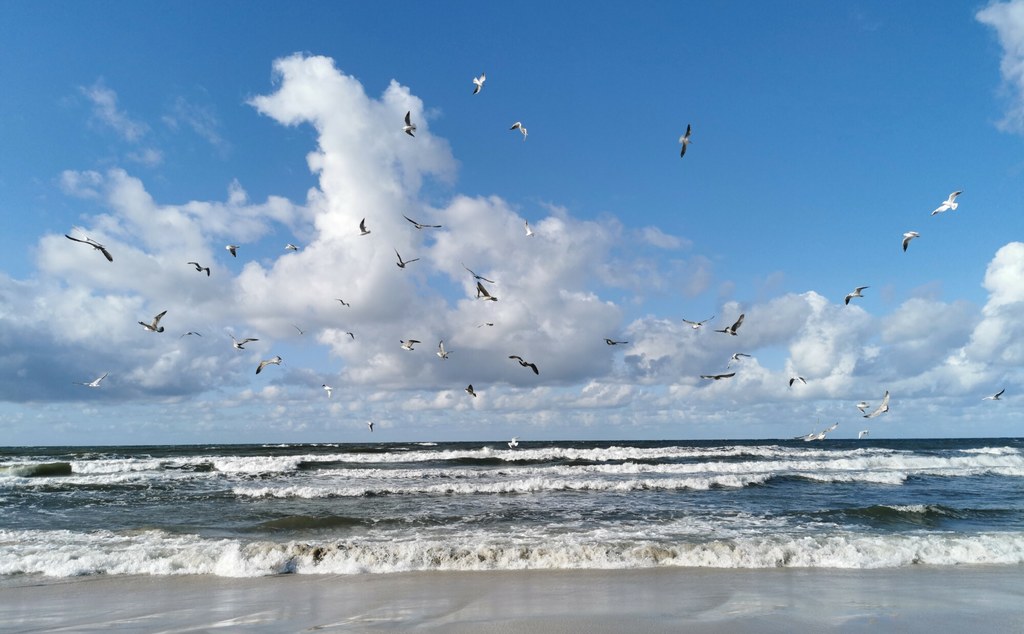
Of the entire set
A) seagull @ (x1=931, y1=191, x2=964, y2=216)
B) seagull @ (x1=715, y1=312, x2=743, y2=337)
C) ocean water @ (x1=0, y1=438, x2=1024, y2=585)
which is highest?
seagull @ (x1=931, y1=191, x2=964, y2=216)

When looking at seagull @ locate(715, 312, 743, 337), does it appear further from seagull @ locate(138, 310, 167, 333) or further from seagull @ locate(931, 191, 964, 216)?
seagull @ locate(138, 310, 167, 333)

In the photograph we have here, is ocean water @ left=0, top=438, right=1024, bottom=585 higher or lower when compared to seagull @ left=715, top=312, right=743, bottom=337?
lower

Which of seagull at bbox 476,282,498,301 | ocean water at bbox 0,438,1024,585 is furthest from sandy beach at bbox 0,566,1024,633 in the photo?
seagull at bbox 476,282,498,301

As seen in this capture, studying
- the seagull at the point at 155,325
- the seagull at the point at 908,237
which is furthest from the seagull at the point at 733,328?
the seagull at the point at 155,325

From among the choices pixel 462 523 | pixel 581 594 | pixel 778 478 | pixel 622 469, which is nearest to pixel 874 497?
pixel 778 478

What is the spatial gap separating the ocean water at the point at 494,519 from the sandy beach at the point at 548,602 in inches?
30.7

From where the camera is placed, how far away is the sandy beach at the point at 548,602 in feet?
24.1

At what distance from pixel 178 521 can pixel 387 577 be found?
9854 mm

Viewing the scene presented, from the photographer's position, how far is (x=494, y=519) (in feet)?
53.5

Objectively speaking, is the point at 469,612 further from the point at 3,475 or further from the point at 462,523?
the point at 3,475

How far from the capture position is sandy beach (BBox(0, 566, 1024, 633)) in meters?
7.34

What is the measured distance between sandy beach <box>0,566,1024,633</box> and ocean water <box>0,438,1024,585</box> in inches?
30.7

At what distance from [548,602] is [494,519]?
8.15m

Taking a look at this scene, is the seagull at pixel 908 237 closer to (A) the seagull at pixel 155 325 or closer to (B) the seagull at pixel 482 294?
(B) the seagull at pixel 482 294
